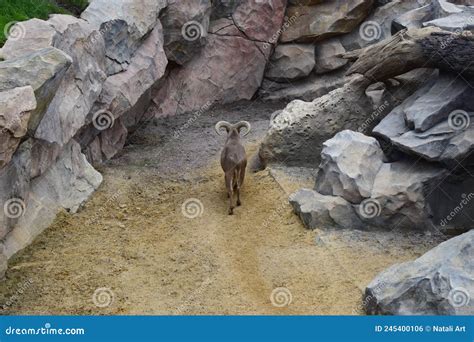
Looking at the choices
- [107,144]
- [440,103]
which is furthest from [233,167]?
[440,103]

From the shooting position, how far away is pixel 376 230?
40.3 ft

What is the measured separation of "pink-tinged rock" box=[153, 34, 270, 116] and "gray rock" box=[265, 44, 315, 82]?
37 cm

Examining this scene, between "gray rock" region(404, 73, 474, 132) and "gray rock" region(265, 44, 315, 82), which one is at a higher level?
"gray rock" region(404, 73, 474, 132)

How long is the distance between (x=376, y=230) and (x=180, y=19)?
25.7 feet

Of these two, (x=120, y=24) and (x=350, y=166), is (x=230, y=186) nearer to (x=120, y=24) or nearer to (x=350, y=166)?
(x=350, y=166)

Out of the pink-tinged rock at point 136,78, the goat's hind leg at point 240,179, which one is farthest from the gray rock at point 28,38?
the goat's hind leg at point 240,179

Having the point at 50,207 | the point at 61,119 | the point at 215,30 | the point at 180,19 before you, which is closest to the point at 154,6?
the point at 180,19

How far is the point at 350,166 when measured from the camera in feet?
41.4

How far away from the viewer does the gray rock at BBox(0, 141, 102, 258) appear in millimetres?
11273

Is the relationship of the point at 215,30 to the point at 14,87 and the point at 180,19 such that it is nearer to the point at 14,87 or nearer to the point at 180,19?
the point at 180,19

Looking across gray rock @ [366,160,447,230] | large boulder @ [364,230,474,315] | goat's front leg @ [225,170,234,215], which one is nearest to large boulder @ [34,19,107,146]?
goat's front leg @ [225,170,234,215]

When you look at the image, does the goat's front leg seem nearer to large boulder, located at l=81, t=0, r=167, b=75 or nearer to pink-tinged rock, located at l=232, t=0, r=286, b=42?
large boulder, located at l=81, t=0, r=167, b=75

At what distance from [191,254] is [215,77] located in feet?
27.0

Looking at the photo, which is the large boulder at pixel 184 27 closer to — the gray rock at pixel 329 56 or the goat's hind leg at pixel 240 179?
the gray rock at pixel 329 56
